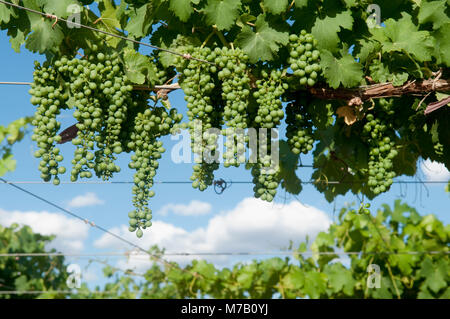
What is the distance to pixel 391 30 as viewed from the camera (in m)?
2.39

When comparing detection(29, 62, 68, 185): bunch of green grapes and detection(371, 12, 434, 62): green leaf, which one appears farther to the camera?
detection(371, 12, 434, 62): green leaf

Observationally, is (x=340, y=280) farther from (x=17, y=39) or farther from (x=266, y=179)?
(x=17, y=39)

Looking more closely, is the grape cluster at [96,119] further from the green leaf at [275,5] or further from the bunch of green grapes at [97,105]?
the green leaf at [275,5]

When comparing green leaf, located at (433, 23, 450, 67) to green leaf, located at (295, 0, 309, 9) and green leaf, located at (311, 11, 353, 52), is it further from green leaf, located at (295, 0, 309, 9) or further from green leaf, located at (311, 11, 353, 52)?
green leaf, located at (295, 0, 309, 9)

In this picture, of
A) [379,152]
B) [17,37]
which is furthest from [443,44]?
[17,37]

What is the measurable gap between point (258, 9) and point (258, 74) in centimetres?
36

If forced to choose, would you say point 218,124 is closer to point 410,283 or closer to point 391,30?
point 391,30

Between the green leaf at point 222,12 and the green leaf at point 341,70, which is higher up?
the green leaf at point 222,12

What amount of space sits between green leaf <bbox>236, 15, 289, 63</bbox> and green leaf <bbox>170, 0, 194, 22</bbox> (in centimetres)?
24

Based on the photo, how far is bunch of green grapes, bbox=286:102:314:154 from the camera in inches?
94.7

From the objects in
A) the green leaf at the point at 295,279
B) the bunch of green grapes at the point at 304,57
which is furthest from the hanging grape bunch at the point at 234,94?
the green leaf at the point at 295,279

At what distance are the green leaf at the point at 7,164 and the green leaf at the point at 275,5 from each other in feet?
8.96

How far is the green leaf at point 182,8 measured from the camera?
7.14 ft

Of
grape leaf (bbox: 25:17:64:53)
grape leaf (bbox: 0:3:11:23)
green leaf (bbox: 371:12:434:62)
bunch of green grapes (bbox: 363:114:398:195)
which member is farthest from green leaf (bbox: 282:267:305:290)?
grape leaf (bbox: 0:3:11:23)
